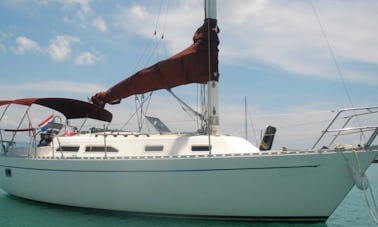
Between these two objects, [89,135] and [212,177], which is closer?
[212,177]

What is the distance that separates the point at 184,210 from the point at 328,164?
4006 millimetres

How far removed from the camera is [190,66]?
12672 millimetres

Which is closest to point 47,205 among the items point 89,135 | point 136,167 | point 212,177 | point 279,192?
point 89,135

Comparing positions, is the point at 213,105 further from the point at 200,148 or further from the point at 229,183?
the point at 229,183

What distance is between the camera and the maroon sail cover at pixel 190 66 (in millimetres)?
12672

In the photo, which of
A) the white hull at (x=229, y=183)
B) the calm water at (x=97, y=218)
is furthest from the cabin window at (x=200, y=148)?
the calm water at (x=97, y=218)

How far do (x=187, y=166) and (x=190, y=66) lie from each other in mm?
3521

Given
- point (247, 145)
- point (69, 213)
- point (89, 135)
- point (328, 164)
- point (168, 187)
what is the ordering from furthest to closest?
point (89, 135), point (69, 213), point (247, 145), point (168, 187), point (328, 164)

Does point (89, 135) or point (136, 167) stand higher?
point (89, 135)

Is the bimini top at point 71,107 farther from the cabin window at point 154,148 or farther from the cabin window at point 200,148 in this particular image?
the cabin window at point 200,148

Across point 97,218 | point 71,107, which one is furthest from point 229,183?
point 71,107

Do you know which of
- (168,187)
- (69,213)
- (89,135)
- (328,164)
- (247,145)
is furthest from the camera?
(89,135)

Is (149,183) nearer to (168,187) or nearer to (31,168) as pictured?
(168,187)

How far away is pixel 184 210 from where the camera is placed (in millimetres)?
11023
